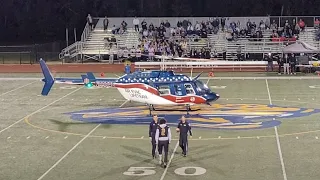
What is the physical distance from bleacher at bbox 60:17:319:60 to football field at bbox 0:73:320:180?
16021mm

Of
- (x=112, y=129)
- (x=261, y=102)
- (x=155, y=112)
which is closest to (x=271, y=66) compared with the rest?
(x=261, y=102)

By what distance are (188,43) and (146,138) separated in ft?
98.8

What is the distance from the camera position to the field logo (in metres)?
24.9

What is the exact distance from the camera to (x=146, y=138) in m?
22.5

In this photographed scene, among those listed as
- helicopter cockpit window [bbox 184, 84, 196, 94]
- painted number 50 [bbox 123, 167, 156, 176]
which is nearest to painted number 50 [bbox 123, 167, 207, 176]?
painted number 50 [bbox 123, 167, 156, 176]

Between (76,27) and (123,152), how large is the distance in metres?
49.6

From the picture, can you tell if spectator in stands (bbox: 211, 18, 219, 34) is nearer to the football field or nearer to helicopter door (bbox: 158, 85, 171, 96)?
the football field

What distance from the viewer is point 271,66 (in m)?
44.2

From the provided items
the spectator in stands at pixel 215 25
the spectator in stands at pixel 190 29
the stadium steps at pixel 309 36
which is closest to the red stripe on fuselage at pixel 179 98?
the stadium steps at pixel 309 36

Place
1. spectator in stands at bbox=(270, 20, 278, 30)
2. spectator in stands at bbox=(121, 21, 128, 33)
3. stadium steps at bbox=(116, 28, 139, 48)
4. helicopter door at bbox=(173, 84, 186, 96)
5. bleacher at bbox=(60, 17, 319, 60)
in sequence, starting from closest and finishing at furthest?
helicopter door at bbox=(173, 84, 186, 96), bleacher at bbox=(60, 17, 319, 60), stadium steps at bbox=(116, 28, 139, 48), spectator in stands at bbox=(270, 20, 278, 30), spectator in stands at bbox=(121, 21, 128, 33)

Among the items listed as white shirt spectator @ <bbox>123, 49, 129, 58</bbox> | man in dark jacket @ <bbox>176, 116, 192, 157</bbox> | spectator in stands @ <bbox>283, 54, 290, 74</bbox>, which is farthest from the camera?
white shirt spectator @ <bbox>123, 49, 129, 58</bbox>

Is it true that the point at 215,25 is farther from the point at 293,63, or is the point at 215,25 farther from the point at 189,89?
the point at 189,89

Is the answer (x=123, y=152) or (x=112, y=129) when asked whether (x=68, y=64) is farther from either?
(x=123, y=152)

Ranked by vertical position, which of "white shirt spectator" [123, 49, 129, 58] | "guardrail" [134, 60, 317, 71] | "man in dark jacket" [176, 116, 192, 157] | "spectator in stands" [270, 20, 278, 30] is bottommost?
"man in dark jacket" [176, 116, 192, 157]
